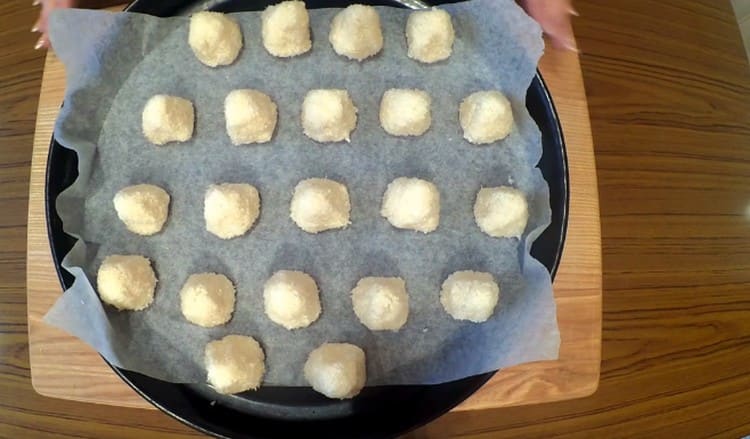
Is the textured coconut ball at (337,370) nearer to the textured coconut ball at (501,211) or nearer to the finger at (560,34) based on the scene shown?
the textured coconut ball at (501,211)

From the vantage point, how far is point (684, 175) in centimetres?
124

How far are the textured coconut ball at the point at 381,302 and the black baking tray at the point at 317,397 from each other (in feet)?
0.34

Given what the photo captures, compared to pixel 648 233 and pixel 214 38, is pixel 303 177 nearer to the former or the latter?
pixel 214 38

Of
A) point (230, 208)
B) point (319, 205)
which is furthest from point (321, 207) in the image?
point (230, 208)

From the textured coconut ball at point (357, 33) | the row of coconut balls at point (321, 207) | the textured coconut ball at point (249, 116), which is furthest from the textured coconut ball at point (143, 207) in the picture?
the textured coconut ball at point (357, 33)

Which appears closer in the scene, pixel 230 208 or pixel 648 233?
pixel 230 208

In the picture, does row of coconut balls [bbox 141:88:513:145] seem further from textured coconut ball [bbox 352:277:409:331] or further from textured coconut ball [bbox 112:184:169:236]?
textured coconut ball [bbox 352:277:409:331]

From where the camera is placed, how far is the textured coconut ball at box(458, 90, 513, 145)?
0.93 m

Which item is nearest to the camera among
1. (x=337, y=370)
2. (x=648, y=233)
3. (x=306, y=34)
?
(x=337, y=370)

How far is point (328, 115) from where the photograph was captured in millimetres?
932

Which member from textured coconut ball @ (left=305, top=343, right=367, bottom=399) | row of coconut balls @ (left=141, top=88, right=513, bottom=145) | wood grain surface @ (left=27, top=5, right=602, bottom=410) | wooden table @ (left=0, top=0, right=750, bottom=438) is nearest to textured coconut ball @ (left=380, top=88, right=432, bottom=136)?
row of coconut balls @ (left=141, top=88, right=513, bottom=145)

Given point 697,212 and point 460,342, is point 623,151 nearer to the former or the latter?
point 697,212

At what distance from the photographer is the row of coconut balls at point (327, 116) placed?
3.05 ft

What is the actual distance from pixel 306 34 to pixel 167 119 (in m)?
0.25
